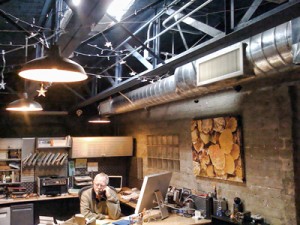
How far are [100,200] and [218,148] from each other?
1.92 metres

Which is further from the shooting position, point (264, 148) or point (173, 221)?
point (173, 221)

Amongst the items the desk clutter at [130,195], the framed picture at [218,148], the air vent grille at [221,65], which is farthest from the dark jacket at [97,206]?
the air vent grille at [221,65]

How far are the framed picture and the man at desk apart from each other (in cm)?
143

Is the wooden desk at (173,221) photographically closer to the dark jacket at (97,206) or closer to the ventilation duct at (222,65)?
the dark jacket at (97,206)

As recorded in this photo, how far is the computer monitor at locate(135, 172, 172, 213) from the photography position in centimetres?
405

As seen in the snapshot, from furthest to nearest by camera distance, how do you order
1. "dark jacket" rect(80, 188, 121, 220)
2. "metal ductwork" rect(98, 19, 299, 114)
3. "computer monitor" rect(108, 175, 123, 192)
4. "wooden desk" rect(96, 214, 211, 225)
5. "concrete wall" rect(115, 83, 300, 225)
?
1. "computer monitor" rect(108, 175, 123, 192)
2. "dark jacket" rect(80, 188, 121, 220)
3. "wooden desk" rect(96, 214, 211, 225)
4. "concrete wall" rect(115, 83, 300, 225)
5. "metal ductwork" rect(98, 19, 299, 114)

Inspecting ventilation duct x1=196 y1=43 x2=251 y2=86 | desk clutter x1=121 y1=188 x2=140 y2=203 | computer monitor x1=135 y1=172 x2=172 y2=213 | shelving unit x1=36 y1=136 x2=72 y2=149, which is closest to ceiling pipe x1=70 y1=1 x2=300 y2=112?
ventilation duct x1=196 y1=43 x2=251 y2=86

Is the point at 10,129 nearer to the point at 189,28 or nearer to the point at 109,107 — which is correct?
the point at 109,107

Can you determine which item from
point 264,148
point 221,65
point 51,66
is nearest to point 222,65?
point 221,65

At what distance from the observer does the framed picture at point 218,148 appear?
427 cm

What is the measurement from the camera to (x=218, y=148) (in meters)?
4.59

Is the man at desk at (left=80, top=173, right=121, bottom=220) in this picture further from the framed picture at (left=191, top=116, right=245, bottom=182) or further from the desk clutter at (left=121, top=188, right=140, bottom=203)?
the framed picture at (left=191, top=116, right=245, bottom=182)

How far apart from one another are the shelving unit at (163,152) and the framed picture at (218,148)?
0.70 m

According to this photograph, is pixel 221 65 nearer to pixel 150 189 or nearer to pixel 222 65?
pixel 222 65
